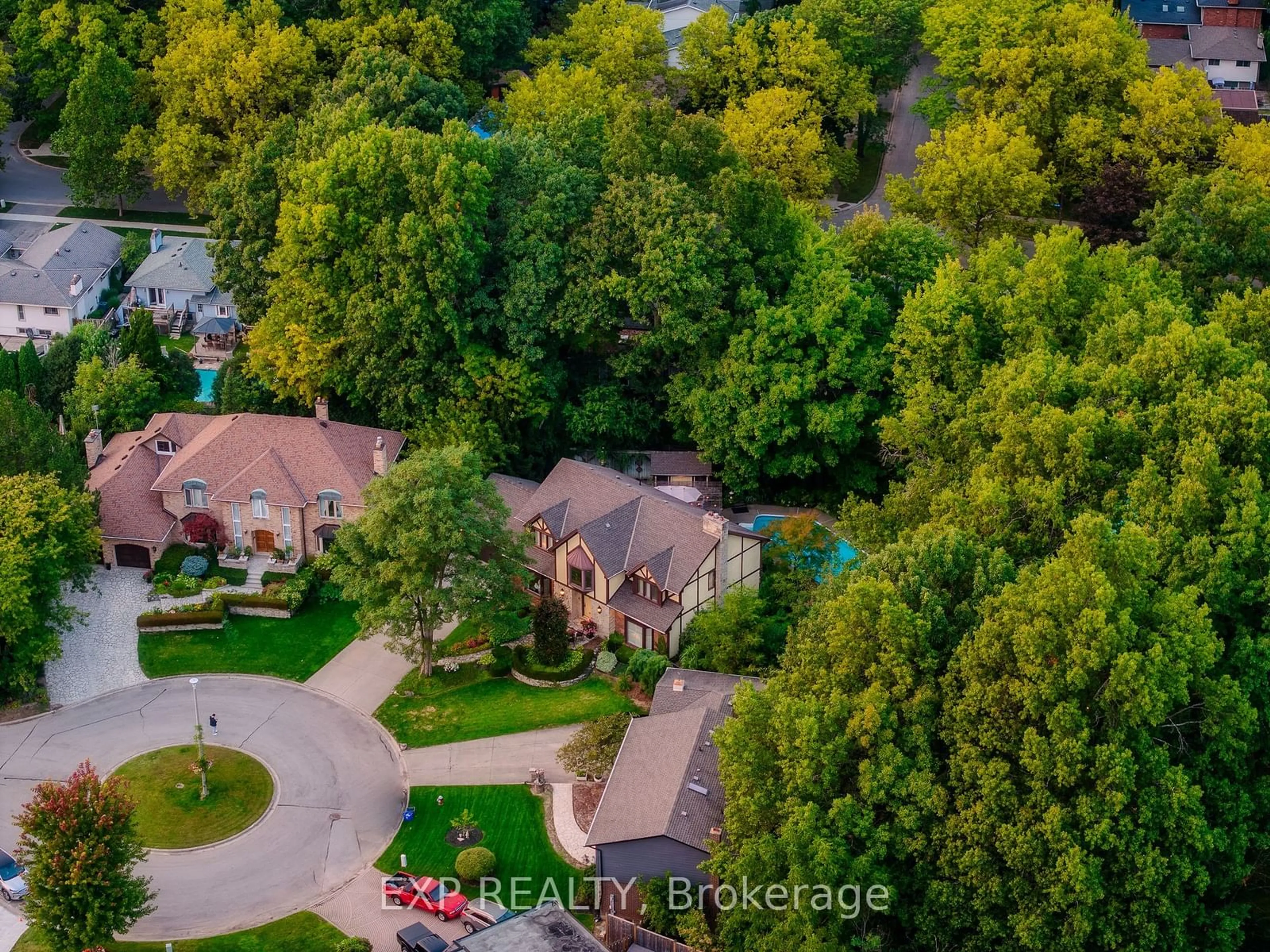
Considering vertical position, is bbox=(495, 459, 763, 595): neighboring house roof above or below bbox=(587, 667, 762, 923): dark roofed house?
above

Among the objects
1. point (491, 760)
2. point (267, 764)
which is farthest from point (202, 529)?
point (491, 760)

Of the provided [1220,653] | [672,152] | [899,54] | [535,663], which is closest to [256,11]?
[672,152]

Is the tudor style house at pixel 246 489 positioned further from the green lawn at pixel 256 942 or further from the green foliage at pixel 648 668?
the green lawn at pixel 256 942

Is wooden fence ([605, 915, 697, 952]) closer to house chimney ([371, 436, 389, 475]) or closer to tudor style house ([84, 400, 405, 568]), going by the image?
house chimney ([371, 436, 389, 475])

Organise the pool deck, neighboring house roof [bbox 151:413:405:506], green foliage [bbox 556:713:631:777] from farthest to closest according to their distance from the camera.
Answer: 1. the pool deck
2. neighboring house roof [bbox 151:413:405:506]
3. green foliage [bbox 556:713:631:777]

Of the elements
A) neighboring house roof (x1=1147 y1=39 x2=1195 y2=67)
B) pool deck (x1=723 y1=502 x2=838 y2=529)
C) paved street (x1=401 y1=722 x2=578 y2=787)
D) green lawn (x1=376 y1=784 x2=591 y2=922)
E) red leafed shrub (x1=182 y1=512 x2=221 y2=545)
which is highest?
neighboring house roof (x1=1147 y1=39 x2=1195 y2=67)

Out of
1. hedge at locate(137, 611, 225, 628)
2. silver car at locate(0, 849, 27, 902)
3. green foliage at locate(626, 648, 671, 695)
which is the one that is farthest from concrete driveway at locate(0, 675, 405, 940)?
green foliage at locate(626, 648, 671, 695)

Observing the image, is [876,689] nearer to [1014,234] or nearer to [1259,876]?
[1259,876]
